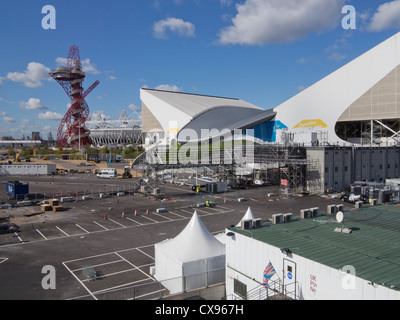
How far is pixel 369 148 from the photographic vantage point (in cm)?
3612

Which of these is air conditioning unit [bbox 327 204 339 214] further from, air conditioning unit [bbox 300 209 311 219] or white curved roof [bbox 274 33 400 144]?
white curved roof [bbox 274 33 400 144]

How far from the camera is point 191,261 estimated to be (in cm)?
1096

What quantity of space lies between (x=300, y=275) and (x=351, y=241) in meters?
2.37

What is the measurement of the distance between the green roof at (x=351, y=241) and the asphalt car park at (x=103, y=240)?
4739 millimetres

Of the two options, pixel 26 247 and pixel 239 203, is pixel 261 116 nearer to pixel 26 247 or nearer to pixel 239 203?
pixel 239 203

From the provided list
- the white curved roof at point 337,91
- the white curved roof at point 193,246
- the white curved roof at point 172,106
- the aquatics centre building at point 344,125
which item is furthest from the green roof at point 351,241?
the white curved roof at point 172,106

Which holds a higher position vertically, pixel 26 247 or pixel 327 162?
pixel 327 162

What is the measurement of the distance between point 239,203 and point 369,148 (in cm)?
1869

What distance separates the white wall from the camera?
6.54 m

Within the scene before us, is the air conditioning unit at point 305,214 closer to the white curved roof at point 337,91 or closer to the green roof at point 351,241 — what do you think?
the green roof at point 351,241

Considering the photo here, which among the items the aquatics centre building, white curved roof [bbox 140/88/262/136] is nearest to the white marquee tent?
the aquatics centre building

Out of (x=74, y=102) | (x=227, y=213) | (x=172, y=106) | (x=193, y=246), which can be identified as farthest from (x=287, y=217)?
(x=74, y=102)

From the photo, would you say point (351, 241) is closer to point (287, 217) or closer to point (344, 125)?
point (287, 217)
